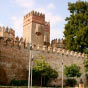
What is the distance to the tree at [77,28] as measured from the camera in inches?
1168

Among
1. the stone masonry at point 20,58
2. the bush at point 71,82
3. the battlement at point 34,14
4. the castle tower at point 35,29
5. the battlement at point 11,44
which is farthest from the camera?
the battlement at point 34,14

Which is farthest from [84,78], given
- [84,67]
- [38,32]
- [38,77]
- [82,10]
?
[38,32]

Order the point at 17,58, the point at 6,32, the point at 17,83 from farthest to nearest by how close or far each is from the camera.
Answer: the point at 6,32 < the point at 17,58 < the point at 17,83

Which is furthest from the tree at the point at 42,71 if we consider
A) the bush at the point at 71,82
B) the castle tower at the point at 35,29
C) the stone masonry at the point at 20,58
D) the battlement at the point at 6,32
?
the castle tower at the point at 35,29

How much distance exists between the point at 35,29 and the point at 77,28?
13.3 meters

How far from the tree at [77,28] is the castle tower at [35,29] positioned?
10.8 meters

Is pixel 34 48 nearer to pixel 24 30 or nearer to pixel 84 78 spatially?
pixel 84 78

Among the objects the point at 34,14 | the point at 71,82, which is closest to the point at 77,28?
the point at 71,82

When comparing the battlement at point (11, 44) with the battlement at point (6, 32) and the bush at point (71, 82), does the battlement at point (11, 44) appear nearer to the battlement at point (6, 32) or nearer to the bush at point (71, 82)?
the bush at point (71, 82)

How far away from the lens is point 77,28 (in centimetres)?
3116

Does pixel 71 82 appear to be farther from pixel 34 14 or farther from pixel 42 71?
pixel 34 14

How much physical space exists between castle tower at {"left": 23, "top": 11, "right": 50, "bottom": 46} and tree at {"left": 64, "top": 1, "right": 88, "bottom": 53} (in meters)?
10.8

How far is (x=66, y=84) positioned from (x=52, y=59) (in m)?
3.13

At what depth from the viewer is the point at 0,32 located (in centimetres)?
3225
